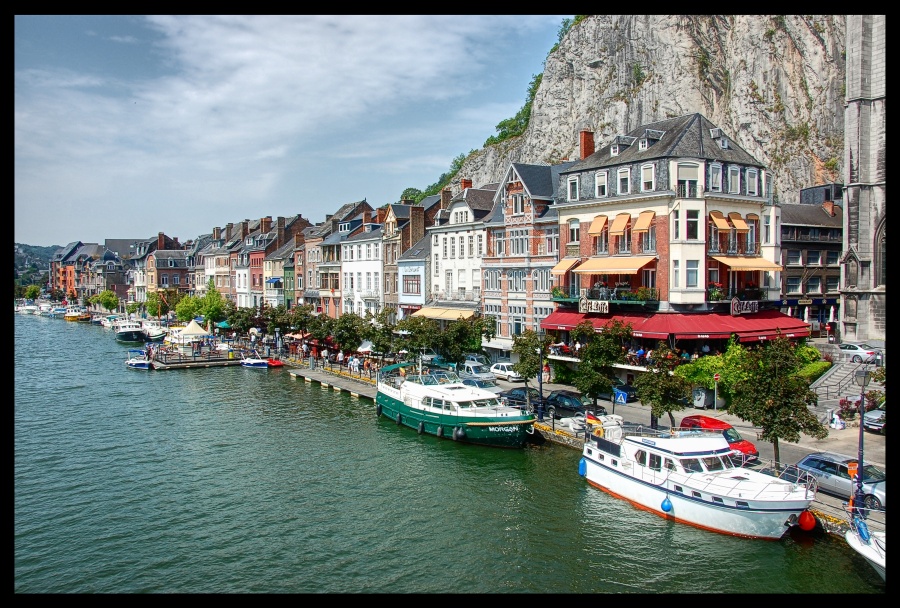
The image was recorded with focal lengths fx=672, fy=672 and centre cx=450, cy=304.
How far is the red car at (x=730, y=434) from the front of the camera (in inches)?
1025

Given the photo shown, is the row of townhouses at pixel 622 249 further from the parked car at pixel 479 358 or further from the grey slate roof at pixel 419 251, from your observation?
the parked car at pixel 479 358

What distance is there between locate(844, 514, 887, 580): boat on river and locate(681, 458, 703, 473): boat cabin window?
5452 millimetres

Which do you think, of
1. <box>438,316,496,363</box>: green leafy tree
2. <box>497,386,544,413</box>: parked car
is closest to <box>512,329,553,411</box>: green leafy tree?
<box>497,386,544,413</box>: parked car

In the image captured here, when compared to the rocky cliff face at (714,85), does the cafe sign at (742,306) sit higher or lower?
lower

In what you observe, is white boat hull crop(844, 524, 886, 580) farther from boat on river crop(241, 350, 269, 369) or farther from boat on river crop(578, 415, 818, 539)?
boat on river crop(241, 350, 269, 369)

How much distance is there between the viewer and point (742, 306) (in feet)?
129

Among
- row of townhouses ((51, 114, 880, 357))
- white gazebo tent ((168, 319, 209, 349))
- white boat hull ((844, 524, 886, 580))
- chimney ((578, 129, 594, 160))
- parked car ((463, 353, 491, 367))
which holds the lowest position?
white boat hull ((844, 524, 886, 580))

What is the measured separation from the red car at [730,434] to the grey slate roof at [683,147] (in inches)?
636

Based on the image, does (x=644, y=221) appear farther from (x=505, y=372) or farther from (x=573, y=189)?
(x=505, y=372)

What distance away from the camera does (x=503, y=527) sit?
75.6 feet

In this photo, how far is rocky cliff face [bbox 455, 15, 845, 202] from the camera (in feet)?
250

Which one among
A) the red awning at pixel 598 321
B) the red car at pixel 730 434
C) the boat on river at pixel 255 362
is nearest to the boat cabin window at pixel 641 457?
the red car at pixel 730 434

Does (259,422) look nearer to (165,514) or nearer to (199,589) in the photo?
(165,514)

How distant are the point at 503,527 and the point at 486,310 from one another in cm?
3133
